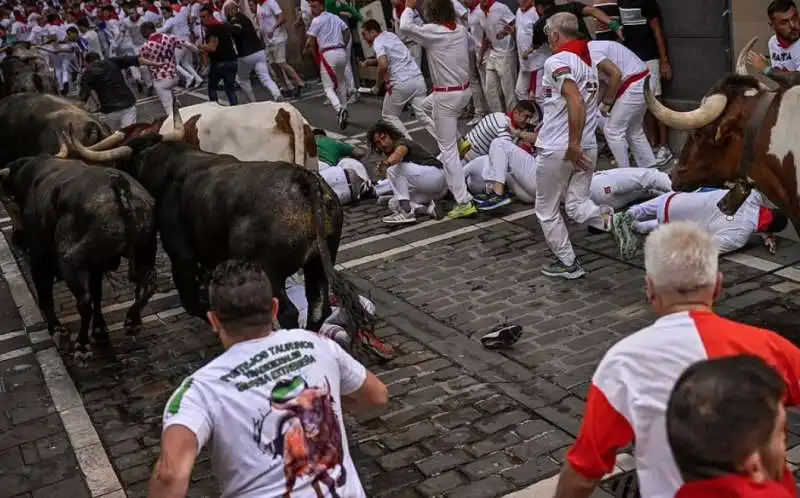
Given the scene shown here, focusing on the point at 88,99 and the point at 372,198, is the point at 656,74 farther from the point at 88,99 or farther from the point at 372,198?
the point at 88,99

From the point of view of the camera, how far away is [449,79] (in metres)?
10.9

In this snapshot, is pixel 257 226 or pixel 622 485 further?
pixel 257 226

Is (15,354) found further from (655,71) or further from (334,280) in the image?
(655,71)

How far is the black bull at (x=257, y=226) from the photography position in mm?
6930

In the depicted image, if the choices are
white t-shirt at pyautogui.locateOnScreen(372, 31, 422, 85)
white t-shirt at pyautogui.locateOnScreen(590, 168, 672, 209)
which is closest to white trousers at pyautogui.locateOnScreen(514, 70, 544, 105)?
white t-shirt at pyautogui.locateOnScreen(372, 31, 422, 85)

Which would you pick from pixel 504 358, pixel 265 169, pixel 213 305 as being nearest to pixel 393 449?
pixel 504 358

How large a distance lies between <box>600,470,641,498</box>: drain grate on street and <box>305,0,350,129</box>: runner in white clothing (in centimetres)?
1196

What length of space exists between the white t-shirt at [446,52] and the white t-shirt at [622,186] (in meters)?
1.99

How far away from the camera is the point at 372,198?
492 inches

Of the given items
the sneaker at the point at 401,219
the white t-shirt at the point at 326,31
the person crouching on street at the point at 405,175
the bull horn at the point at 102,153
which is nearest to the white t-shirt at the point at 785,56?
the person crouching on street at the point at 405,175

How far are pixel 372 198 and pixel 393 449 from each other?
6498 millimetres

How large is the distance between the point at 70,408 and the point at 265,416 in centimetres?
472

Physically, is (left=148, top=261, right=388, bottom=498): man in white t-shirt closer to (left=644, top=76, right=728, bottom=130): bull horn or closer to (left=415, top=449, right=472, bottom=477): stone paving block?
(left=415, top=449, right=472, bottom=477): stone paving block

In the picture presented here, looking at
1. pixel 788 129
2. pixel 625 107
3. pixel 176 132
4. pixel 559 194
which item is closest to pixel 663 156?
pixel 625 107
